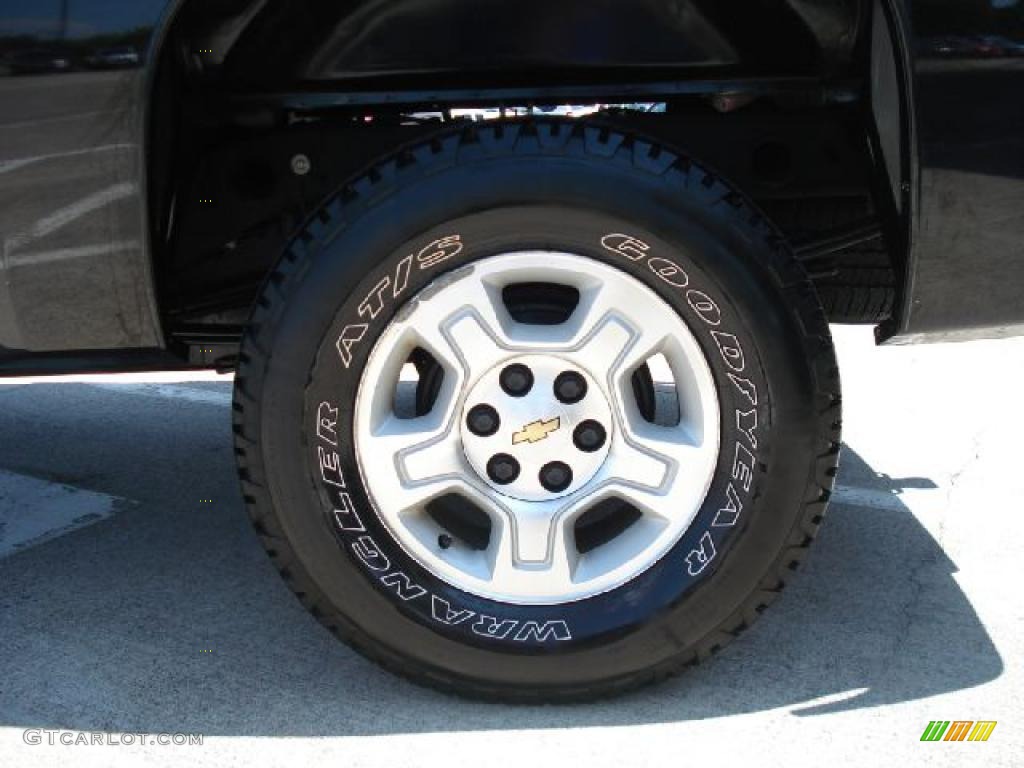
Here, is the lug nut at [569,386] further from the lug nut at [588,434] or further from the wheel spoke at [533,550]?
the wheel spoke at [533,550]

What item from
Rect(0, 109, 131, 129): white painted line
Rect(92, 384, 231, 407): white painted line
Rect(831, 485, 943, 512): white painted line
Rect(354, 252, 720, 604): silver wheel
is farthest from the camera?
Rect(92, 384, 231, 407): white painted line

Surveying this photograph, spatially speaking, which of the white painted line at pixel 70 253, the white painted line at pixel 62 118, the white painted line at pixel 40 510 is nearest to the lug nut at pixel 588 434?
the white painted line at pixel 70 253

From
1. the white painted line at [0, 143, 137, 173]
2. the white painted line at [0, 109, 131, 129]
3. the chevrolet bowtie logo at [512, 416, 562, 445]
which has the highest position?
the white painted line at [0, 109, 131, 129]

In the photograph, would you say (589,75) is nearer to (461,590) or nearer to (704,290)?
(704,290)

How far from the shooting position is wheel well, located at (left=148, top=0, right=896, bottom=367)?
2.26 meters

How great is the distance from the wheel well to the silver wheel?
0.39m

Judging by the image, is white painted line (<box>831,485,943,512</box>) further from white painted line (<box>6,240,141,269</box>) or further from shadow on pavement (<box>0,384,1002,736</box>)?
white painted line (<box>6,240,141,269</box>)

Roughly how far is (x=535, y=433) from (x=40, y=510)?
1.75 metres

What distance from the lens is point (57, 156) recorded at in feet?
6.72

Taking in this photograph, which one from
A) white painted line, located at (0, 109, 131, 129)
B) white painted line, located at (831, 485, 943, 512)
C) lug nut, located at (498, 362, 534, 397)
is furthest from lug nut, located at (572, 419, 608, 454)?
white painted line, located at (831, 485, 943, 512)

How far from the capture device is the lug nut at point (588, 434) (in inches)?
87.3

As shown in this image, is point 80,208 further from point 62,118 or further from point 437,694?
point 437,694

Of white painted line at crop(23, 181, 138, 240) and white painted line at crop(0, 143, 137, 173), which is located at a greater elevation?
white painted line at crop(0, 143, 137, 173)

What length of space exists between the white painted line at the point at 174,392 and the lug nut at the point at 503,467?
2.33 m
